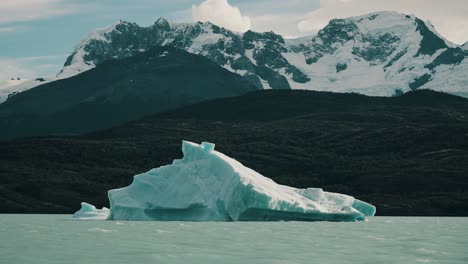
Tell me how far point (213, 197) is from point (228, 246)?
31.3 m

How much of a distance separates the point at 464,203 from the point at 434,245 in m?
120

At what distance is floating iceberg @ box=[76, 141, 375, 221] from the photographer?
272ft

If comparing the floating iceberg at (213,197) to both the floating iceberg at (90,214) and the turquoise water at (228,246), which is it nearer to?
the turquoise water at (228,246)

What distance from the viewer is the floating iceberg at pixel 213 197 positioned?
83000 mm

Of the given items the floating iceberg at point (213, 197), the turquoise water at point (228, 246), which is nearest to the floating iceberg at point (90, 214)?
the floating iceberg at point (213, 197)

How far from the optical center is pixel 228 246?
55250 mm

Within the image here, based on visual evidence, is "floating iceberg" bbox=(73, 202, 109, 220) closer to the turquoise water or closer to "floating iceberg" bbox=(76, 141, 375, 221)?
"floating iceberg" bbox=(76, 141, 375, 221)

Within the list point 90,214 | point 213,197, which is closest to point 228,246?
point 213,197

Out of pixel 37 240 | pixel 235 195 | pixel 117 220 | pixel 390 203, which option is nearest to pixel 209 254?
pixel 37 240

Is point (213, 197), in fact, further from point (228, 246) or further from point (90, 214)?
point (228, 246)

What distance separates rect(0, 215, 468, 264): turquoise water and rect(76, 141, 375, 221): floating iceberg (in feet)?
30.0

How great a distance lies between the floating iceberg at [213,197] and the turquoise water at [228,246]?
9139 mm

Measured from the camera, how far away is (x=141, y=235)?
6556cm

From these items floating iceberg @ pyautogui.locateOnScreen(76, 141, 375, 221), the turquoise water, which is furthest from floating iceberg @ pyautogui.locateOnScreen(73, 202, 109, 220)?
the turquoise water
